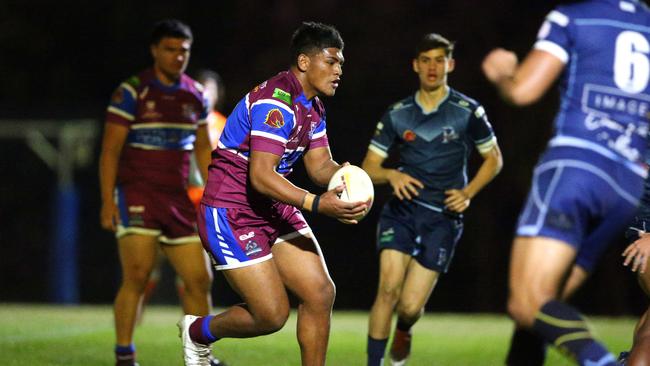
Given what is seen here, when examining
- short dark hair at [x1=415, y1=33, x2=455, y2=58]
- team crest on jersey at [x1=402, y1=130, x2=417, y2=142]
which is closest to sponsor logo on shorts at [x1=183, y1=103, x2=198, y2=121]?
team crest on jersey at [x1=402, y1=130, x2=417, y2=142]

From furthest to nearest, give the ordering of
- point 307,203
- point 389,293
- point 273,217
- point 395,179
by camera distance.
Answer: point 395,179, point 389,293, point 273,217, point 307,203

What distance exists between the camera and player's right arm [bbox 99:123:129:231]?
7.65m

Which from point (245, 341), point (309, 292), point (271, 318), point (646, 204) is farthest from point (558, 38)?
point (245, 341)

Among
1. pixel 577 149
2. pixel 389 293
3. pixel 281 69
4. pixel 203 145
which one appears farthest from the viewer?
pixel 281 69

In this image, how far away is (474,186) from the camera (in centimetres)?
762

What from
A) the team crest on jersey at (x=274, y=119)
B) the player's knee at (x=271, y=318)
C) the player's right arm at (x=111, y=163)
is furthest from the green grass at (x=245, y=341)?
the team crest on jersey at (x=274, y=119)

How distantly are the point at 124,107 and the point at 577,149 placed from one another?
12.6ft

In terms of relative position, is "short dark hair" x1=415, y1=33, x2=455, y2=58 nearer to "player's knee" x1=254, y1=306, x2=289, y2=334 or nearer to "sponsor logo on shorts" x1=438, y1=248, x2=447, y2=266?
"sponsor logo on shorts" x1=438, y1=248, x2=447, y2=266

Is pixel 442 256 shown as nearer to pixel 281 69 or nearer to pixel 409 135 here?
pixel 409 135

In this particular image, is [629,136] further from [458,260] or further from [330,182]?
[458,260]

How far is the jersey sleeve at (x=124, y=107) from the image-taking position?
25.1 ft

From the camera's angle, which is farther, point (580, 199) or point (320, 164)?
point (320, 164)

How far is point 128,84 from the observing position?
7734 mm

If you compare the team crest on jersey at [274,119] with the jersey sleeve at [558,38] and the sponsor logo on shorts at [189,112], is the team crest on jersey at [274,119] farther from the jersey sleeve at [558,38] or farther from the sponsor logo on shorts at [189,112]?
the sponsor logo on shorts at [189,112]
